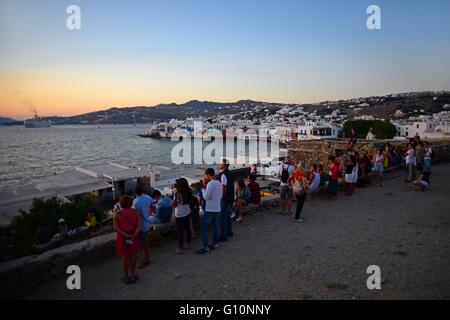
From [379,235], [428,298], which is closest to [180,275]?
[428,298]

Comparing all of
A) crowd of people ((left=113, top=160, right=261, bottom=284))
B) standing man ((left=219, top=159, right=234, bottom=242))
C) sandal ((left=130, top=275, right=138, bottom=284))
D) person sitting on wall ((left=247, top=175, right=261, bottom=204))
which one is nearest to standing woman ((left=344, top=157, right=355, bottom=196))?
person sitting on wall ((left=247, top=175, right=261, bottom=204))

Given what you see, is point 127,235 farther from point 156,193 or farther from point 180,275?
point 156,193

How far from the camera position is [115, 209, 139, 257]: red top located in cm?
442

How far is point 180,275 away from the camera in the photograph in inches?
186

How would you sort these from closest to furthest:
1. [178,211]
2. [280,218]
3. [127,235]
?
[127,235]
[178,211]
[280,218]

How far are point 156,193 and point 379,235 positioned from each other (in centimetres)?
454

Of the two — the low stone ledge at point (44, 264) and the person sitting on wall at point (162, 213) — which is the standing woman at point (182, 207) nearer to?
the person sitting on wall at point (162, 213)

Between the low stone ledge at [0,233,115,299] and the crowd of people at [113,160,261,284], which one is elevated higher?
the crowd of people at [113,160,261,284]

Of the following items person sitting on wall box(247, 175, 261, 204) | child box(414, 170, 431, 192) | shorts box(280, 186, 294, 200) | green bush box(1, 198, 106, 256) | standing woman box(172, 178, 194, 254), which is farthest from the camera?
Result: green bush box(1, 198, 106, 256)

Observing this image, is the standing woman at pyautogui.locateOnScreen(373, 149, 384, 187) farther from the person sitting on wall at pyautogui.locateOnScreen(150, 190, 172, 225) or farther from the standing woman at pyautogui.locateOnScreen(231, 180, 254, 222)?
the person sitting on wall at pyautogui.locateOnScreen(150, 190, 172, 225)

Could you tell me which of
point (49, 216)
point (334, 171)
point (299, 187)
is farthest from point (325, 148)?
point (49, 216)

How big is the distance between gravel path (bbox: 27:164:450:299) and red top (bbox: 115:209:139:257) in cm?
49

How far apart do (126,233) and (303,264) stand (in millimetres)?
2747

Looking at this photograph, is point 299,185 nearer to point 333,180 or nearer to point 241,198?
point 241,198
